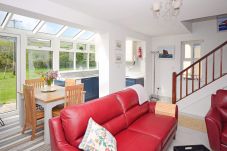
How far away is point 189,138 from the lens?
3131 mm

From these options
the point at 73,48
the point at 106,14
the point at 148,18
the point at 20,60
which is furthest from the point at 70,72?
the point at 148,18

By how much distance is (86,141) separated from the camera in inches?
65.4

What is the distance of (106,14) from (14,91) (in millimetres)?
3103

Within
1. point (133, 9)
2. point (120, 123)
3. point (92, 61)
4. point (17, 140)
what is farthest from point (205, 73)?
point (17, 140)

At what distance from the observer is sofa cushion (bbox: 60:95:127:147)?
175 cm

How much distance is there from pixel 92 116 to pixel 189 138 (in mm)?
2153

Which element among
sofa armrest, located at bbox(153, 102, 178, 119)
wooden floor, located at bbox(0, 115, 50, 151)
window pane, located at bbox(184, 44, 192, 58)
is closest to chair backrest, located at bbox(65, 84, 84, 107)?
wooden floor, located at bbox(0, 115, 50, 151)

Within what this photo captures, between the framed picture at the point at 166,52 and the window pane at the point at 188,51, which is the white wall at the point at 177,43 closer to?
the framed picture at the point at 166,52

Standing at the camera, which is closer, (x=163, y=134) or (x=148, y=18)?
(x=163, y=134)

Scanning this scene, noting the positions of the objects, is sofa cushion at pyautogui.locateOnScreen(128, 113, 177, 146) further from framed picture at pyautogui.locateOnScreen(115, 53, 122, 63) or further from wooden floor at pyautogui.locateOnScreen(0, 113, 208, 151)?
framed picture at pyautogui.locateOnScreen(115, 53, 122, 63)

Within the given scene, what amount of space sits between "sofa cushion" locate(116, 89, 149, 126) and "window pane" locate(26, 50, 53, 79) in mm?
3005

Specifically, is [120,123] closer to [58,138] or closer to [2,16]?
[58,138]

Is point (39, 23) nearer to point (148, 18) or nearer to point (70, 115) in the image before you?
point (148, 18)

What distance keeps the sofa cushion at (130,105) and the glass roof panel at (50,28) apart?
10.2ft
